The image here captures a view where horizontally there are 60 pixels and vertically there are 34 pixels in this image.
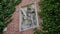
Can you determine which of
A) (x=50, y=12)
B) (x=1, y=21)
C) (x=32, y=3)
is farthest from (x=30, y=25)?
(x=1, y=21)

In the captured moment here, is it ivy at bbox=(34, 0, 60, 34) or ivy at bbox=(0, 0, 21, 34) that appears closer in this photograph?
ivy at bbox=(0, 0, 21, 34)

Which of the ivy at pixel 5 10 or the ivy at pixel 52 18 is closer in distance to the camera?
the ivy at pixel 5 10

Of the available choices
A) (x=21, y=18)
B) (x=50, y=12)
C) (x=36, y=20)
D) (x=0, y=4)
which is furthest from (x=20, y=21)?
(x=0, y=4)

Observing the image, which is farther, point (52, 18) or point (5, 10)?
point (52, 18)

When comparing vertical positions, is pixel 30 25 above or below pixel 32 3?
below

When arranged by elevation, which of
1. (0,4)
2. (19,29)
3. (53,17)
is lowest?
(19,29)

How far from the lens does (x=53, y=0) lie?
23.7ft

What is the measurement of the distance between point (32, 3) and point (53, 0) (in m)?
2.22

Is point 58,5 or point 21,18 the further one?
point 21,18

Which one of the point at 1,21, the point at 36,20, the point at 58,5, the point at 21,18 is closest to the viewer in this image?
the point at 1,21

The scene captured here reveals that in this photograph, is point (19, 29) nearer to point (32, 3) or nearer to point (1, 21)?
point (32, 3)

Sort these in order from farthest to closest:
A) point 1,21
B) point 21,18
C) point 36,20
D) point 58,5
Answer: point 21,18
point 36,20
point 58,5
point 1,21

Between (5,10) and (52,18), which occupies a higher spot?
(5,10)

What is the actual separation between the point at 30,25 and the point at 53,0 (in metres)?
2.38
